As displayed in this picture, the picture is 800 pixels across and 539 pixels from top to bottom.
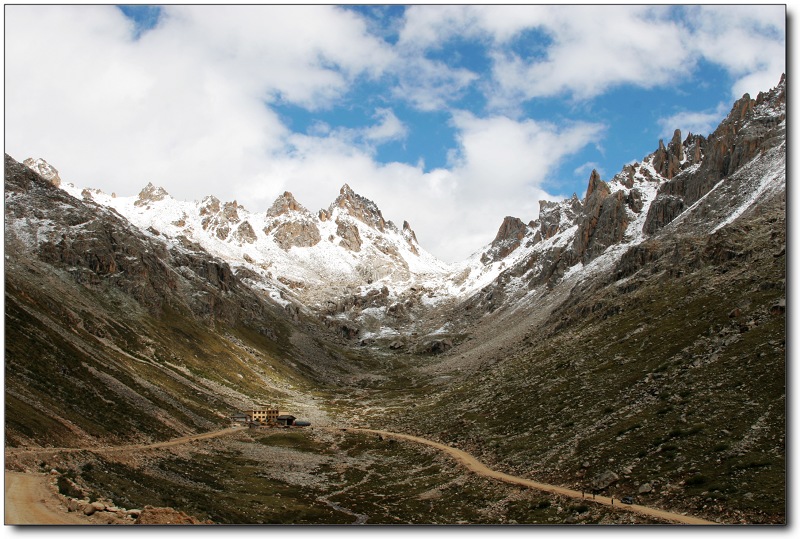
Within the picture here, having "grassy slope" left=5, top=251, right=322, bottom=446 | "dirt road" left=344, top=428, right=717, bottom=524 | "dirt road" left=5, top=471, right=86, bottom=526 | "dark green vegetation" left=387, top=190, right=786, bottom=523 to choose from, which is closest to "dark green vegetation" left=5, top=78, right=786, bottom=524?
"dark green vegetation" left=387, top=190, right=786, bottom=523

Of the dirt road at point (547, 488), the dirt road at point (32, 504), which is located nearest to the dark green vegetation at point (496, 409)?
the dirt road at point (547, 488)

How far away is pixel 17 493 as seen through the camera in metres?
33.8

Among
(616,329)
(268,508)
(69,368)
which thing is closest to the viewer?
(268,508)

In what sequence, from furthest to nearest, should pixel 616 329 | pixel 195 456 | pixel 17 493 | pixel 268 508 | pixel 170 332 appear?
pixel 170 332 → pixel 616 329 → pixel 195 456 → pixel 268 508 → pixel 17 493

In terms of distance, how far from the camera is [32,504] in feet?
105

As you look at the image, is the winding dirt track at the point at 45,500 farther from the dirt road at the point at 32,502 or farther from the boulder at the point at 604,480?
the boulder at the point at 604,480

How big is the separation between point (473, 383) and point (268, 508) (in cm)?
8799

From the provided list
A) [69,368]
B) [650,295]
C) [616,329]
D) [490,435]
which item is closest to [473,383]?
[616,329]

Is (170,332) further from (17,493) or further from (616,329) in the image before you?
(17,493)

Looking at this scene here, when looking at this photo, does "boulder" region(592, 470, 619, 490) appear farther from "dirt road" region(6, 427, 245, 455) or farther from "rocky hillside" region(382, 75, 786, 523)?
"dirt road" region(6, 427, 245, 455)

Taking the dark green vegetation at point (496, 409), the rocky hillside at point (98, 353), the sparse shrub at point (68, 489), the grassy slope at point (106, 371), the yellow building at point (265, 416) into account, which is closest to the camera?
the sparse shrub at point (68, 489)

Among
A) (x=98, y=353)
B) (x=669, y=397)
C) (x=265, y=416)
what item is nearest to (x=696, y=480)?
(x=669, y=397)

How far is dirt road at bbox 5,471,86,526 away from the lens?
3003cm

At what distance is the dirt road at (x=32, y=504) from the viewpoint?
30.0 metres
